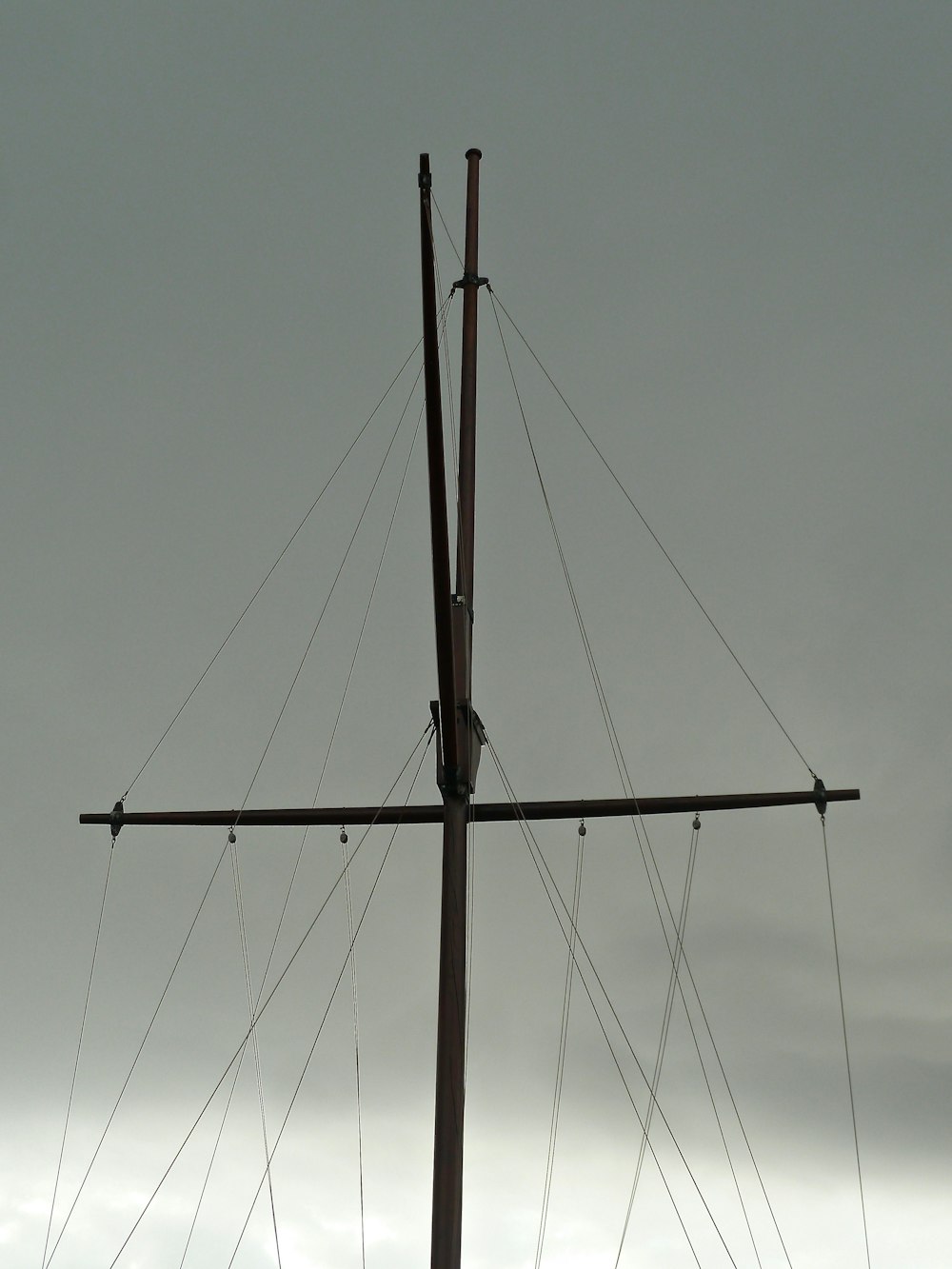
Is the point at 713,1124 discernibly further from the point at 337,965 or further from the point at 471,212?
the point at 471,212

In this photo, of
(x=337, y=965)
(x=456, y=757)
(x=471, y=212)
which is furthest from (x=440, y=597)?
(x=337, y=965)

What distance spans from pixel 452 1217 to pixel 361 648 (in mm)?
8003

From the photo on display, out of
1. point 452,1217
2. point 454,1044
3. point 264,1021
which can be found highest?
point 264,1021

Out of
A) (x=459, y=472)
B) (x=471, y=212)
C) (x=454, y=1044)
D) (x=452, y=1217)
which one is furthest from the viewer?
(x=471, y=212)

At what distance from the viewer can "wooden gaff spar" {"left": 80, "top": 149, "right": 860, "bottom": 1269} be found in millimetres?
8234

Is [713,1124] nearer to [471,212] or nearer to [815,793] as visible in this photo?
[815,793]

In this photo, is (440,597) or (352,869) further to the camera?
(352,869)

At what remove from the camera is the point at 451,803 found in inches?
390

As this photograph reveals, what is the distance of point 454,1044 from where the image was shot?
9.02 metres

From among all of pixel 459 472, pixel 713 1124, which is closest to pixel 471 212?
pixel 459 472

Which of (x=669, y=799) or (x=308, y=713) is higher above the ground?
(x=308, y=713)

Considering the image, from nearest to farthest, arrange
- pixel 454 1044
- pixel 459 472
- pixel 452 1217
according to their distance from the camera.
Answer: pixel 452 1217
pixel 454 1044
pixel 459 472

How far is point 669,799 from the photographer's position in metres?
10.4

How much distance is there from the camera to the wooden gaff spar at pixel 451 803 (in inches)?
324
